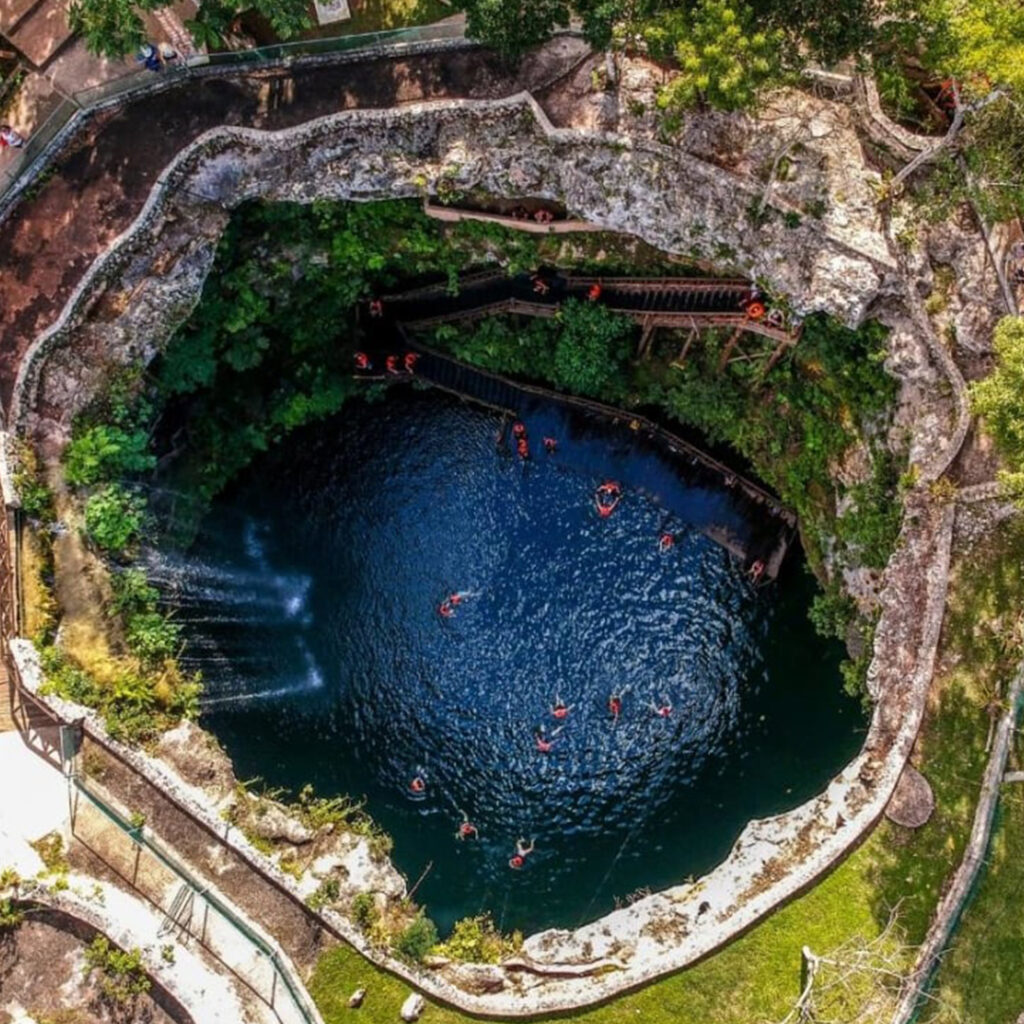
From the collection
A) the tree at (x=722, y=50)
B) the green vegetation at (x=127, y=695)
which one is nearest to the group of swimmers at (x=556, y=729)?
the green vegetation at (x=127, y=695)

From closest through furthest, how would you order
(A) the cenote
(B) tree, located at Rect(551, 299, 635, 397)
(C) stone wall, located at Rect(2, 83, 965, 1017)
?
1. (C) stone wall, located at Rect(2, 83, 965, 1017)
2. (B) tree, located at Rect(551, 299, 635, 397)
3. (A) the cenote

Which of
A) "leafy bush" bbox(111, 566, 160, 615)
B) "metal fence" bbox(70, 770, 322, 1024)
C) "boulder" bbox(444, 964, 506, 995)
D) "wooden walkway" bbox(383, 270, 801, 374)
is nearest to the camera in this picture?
"metal fence" bbox(70, 770, 322, 1024)

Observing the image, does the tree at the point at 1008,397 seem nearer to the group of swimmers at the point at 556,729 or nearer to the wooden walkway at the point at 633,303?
the wooden walkway at the point at 633,303

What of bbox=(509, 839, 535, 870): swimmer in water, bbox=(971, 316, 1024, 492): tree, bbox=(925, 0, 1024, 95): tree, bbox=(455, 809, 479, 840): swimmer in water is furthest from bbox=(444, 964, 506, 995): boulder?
bbox=(925, 0, 1024, 95): tree

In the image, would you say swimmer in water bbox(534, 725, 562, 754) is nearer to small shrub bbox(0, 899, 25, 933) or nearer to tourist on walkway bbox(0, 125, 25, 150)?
small shrub bbox(0, 899, 25, 933)

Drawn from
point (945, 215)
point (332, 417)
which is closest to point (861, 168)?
point (945, 215)

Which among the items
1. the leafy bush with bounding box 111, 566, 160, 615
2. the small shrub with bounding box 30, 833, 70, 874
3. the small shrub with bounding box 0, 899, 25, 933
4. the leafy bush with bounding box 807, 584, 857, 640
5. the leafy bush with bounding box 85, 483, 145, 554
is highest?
the leafy bush with bounding box 807, 584, 857, 640

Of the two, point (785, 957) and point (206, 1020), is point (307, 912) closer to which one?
point (206, 1020)
